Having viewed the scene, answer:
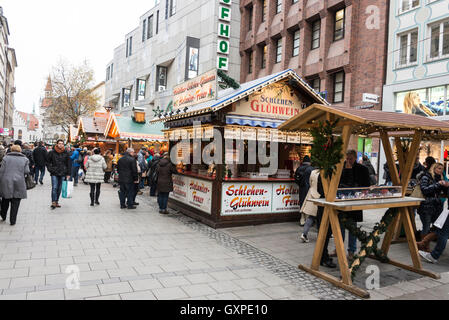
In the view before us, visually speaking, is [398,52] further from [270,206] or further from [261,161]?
[270,206]

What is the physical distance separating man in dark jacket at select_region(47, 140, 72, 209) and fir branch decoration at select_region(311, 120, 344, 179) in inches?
292

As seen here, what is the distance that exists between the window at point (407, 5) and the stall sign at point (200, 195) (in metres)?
14.7

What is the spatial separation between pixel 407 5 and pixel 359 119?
16.2 m

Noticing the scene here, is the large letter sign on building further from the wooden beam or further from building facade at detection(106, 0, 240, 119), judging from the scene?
the wooden beam

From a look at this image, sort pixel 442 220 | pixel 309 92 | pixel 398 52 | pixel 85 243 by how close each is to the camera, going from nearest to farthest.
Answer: pixel 442 220
pixel 85 243
pixel 309 92
pixel 398 52

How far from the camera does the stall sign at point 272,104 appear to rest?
8.87 meters

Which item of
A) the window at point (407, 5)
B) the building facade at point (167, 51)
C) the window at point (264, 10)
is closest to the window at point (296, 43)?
the window at point (264, 10)

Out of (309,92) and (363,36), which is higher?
(363,36)

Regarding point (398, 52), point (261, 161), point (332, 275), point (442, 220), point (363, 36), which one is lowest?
point (332, 275)

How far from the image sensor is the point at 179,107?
10.9 metres

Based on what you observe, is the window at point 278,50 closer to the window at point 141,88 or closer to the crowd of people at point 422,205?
the window at point 141,88

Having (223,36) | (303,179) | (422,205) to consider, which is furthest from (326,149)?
(223,36)

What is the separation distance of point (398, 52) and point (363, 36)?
2290 mm
